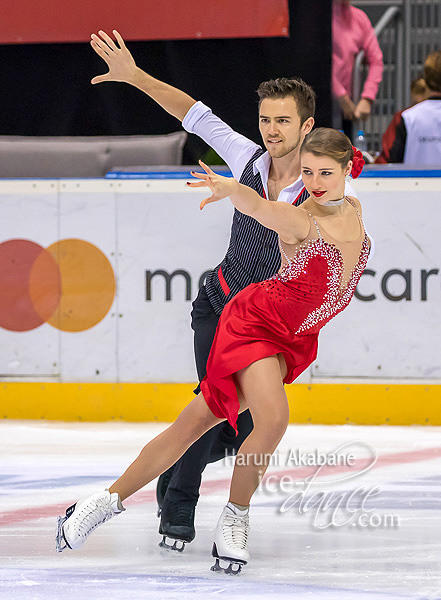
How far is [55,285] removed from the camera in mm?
4383

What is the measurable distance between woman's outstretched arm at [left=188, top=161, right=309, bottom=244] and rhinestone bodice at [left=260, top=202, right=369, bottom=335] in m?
0.04

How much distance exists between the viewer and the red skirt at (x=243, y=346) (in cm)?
233

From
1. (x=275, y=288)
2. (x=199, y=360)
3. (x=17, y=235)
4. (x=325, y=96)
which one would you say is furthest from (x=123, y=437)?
(x=325, y=96)

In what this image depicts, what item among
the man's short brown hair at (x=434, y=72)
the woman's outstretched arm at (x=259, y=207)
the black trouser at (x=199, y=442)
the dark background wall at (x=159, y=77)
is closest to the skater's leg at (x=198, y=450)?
the black trouser at (x=199, y=442)

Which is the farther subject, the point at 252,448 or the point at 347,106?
the point at 347,106

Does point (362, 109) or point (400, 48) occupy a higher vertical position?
point (400, 48)

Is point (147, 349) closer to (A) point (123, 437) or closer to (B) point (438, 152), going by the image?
(A) point (123, 437)

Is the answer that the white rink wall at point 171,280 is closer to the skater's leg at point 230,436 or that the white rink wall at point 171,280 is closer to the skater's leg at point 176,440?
the skater's leg at point 230,436

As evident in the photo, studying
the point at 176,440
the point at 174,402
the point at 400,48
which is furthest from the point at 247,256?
the point at 400,48

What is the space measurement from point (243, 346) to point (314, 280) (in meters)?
0.24

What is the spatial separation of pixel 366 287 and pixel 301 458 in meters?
0.97

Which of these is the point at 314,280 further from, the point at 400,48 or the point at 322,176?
the point at 400,48

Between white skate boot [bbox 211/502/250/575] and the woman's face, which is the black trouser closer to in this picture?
white skate boot [bbox 211/502/250/575]

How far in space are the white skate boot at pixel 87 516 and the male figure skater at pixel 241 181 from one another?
0.25 metres
